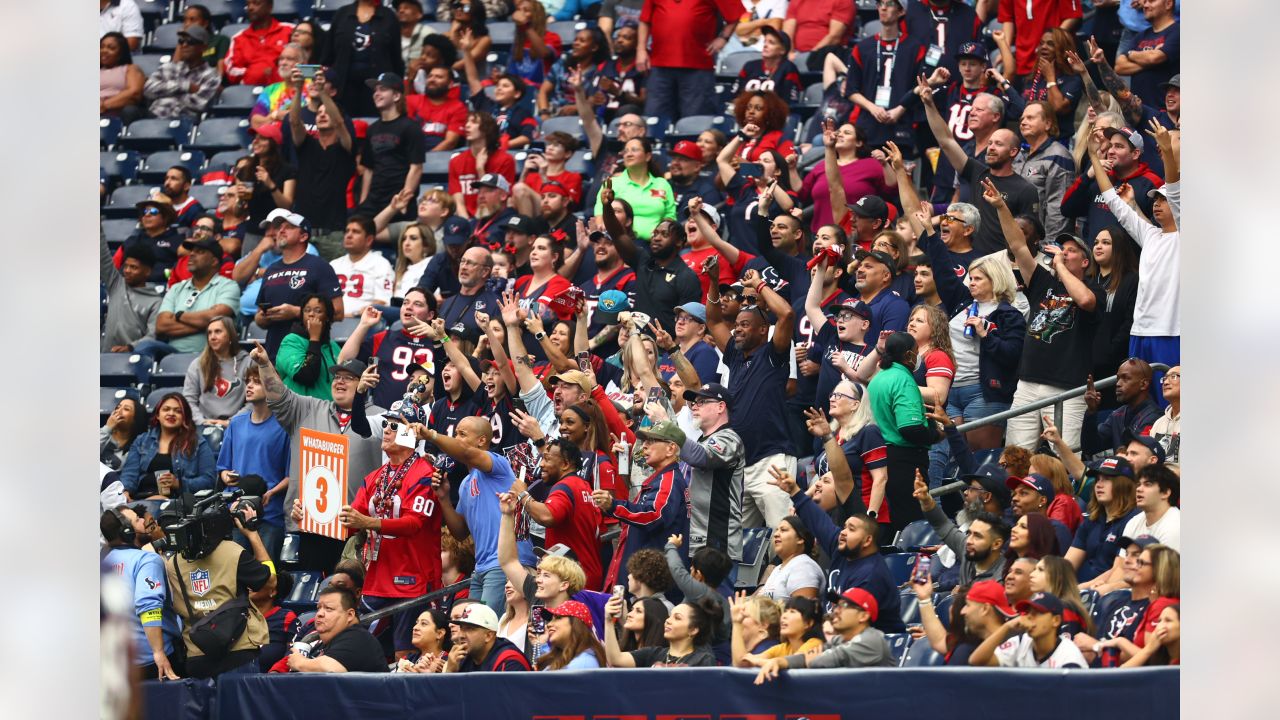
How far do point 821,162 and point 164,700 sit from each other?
5.66 meters

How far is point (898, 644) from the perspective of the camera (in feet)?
23.5

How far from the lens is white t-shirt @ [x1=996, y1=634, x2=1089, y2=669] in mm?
6102

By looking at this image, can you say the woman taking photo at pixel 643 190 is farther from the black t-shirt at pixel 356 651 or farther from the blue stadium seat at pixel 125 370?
the black t-shirt at pixel 356 651

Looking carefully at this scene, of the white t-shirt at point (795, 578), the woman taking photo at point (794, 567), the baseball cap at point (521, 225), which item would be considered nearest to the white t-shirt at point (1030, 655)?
the woman taking photo at point (794, 567)

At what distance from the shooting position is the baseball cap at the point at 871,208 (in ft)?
32.7

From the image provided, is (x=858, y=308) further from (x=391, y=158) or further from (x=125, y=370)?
(x=125, y=370)

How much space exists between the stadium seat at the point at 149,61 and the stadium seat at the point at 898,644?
11426 mm

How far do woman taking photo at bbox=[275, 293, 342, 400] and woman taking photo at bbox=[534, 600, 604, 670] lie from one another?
3.60 metres

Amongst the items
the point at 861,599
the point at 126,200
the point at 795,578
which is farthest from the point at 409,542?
the point at 126,200

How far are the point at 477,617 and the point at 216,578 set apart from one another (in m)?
1.80

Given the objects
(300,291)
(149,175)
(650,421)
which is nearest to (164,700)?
(650,421)

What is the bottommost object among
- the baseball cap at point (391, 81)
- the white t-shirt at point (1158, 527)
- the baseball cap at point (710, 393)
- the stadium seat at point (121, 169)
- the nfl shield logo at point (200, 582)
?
the nfl shield logo at point (200, 582)

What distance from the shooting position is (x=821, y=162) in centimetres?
1114

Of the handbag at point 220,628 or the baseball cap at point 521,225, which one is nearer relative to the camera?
the handbag at point 220,628
